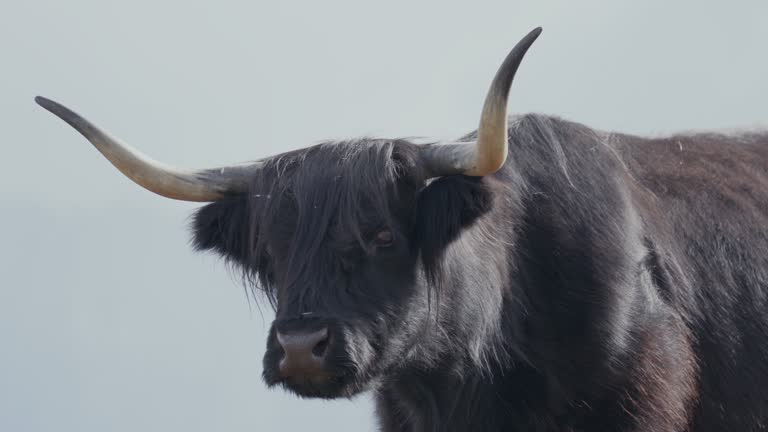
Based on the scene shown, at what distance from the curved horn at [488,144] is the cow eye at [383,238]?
1.37ft

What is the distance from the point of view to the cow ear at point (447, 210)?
275 inches

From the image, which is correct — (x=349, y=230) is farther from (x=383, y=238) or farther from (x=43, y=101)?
(x=43, y=101)

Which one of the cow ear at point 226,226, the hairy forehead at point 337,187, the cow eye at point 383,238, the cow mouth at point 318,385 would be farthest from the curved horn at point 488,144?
the cow mouth at point 318,385

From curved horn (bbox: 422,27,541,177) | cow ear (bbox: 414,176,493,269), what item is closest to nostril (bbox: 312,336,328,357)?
cow ear (bbox: 414,176,493,269)

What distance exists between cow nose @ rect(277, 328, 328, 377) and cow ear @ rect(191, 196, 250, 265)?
3.97 feet

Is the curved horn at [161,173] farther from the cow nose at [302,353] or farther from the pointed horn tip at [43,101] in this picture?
the cow nose at [302,353]

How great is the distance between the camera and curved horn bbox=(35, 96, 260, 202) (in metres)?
7.09

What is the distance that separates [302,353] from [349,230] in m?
0.74

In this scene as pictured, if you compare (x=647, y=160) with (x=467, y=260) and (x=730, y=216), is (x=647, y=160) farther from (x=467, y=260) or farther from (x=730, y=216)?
(x=467, y=260)

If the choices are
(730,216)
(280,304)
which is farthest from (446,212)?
(730,216)

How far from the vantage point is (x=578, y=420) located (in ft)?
23.9

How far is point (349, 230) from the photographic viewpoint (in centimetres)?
685

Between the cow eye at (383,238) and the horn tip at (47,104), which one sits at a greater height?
the horn tip at (47,104)

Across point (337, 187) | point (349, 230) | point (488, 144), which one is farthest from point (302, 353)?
point (488, 144)
